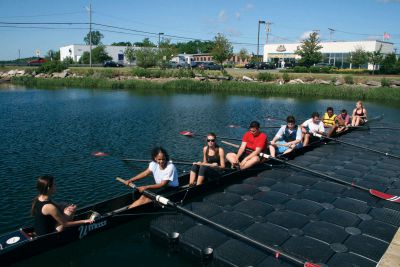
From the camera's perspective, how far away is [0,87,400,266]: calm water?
7742 millimetres

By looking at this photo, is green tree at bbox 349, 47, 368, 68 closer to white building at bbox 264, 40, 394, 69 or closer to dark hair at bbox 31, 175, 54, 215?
white building at bbox 264, 40, 394, 69

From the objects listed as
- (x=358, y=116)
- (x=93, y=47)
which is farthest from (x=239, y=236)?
(x=93, y=47)

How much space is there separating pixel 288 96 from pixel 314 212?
115 ft

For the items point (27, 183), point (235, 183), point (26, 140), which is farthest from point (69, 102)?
point (235, 183)

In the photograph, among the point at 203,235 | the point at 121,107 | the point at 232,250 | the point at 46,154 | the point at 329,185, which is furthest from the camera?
the point at 121,107

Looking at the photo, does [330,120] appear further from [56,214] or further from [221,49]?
[221,49]

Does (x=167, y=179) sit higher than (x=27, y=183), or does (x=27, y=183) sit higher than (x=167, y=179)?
(x=167, y=179)

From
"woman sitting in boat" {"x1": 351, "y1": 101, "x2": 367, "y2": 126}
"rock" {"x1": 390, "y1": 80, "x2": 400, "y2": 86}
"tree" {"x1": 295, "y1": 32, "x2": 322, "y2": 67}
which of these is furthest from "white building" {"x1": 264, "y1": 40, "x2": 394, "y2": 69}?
"woman sitting in boat" {"x1": 351, "y1": 101, "x2": 367, "y2": 126}

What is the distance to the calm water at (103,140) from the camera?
25.4ft

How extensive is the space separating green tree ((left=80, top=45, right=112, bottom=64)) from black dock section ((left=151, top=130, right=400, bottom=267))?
3146 inches

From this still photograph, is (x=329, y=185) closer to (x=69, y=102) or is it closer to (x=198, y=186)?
(x=198, y=186)

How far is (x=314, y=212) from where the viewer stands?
8500 millimetres

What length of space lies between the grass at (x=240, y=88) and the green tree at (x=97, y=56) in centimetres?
3102

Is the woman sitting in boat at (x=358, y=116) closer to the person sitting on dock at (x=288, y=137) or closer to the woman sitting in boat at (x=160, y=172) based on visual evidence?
the person sitting on dock at (x=288, y=137)
